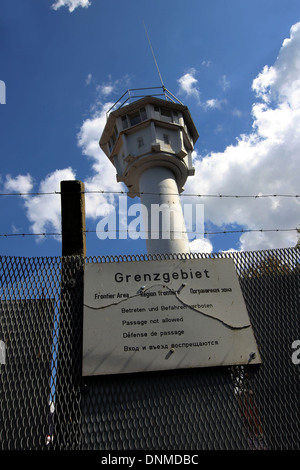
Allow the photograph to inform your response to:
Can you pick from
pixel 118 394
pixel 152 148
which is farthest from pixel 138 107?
pixel 118 394

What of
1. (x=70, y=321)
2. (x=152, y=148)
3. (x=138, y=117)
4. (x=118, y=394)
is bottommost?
(x=118, y=394)

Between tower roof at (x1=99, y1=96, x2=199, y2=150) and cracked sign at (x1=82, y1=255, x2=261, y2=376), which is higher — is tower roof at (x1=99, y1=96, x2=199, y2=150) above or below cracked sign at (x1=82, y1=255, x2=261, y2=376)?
above

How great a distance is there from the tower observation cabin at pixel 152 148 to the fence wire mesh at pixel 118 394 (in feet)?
29.1

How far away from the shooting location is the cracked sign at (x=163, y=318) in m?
4.12

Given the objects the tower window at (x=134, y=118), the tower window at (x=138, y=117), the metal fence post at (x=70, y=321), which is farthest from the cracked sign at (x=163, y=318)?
the tower window at (x=134, y=118)

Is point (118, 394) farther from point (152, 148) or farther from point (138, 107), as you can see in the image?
point (138, 107)

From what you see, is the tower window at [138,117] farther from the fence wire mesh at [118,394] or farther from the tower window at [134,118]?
the fence wire mesh at [118,394]

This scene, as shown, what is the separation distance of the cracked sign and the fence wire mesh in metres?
0.15

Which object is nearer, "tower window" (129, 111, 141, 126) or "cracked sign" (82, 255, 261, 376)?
"cracked sign" (82, 255, 261, 376)

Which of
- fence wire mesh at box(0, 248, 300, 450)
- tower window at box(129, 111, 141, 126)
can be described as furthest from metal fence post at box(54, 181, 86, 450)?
tower window at box(129, 111, 141, 126)

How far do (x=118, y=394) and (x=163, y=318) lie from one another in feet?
3.66

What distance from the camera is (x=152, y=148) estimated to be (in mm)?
14664

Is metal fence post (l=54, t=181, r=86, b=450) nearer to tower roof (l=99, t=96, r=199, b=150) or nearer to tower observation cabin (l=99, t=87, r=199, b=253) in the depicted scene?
tower observation cabin (l=99, t=87, r=199, b=253)

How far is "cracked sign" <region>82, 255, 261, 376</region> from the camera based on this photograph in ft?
13.5
